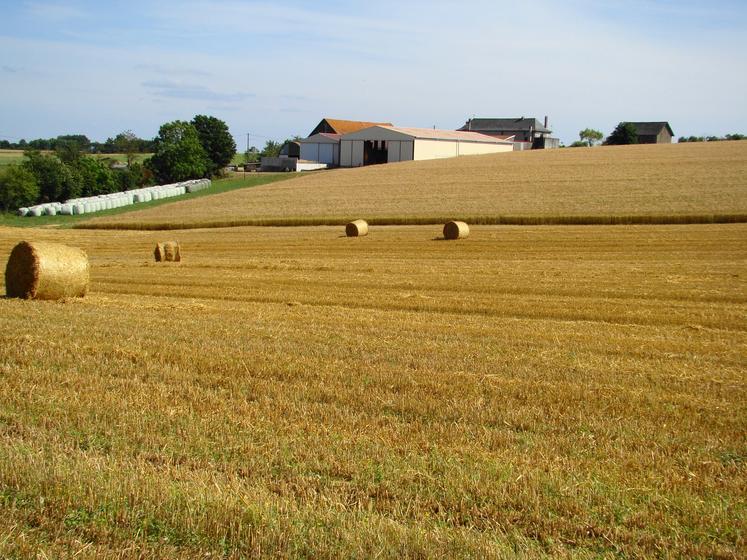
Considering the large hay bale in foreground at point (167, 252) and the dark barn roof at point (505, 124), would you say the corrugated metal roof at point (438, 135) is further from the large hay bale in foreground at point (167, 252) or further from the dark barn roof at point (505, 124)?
the large hay bale in foreground at point (167, 252)

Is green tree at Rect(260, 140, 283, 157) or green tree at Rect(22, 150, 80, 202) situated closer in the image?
green tree at Rect(22, 150, 80, 202)

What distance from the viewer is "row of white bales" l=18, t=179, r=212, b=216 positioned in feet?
197

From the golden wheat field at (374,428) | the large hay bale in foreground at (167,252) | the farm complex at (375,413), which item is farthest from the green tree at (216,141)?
the golden wheat field at (374,428)

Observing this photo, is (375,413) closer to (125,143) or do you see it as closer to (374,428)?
(374,428)

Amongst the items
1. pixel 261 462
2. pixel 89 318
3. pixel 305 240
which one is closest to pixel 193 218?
pixel 305 240

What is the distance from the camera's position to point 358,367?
958 cm

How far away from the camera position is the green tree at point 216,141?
109 m

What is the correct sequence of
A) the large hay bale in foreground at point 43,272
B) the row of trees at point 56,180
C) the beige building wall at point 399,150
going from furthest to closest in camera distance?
the beige building wall at point 399,150, the row of trees at point 56,180, the large hay bale in foreground at point 43,272

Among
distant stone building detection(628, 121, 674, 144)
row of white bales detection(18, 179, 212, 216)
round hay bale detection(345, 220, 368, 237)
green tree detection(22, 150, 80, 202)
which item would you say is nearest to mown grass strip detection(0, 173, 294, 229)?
row of white bales detection(18, 179, 212, 216)

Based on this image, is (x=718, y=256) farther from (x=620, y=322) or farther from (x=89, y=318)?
(x=89, y=318)

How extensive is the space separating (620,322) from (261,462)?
964 cm

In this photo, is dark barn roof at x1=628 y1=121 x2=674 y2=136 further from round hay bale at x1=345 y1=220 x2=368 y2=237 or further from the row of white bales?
round hay bale at x1=345 y1=220 x2=368 y2=237

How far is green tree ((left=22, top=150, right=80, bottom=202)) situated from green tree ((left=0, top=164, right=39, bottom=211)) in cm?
313

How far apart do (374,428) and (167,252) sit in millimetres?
21410
